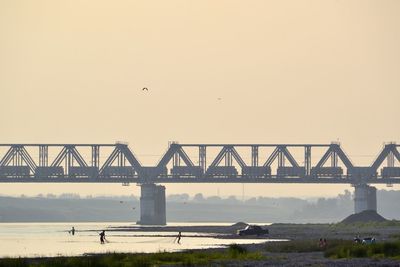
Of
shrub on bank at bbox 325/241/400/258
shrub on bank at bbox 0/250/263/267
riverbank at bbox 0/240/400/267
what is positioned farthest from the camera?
shrub on bank at bbox 325/241/400/258

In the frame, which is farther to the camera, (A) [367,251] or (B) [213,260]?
(A) [367,251]

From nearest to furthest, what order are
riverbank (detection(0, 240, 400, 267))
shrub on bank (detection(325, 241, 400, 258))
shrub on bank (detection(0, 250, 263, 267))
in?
1. riverbank (detection(0, 240, 400, 267))
2. shrub on bank (detection(0, 250, 263, 267))
3. shrub on bank (detection(325, 241, 400, 258))

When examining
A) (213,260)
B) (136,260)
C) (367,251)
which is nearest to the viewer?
(136,260)

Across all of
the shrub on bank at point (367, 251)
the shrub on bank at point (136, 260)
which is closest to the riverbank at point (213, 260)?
the shrub on bank at point (136, 260)

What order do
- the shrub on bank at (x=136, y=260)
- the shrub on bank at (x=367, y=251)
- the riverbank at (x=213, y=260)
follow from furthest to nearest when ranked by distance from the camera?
the shrub on bank at (x=367, y=251)
the shrub on bank at (x=136, y=260)
the riverbank at (x=213, y=260)

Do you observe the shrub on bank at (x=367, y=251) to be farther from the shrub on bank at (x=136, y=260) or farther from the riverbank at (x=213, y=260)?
the shrub on bank at (x=136, y=260)

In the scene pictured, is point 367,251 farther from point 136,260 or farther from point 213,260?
point 136,260

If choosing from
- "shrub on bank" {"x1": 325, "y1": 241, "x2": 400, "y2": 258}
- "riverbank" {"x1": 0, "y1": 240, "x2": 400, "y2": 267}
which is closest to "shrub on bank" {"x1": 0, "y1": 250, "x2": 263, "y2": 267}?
"riverbank" {"x1": 0, "y1": 240, "x2": 400, "y2": 267}

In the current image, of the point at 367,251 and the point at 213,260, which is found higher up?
the point at 367,251

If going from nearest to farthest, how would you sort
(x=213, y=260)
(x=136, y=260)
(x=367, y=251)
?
(x=136, y=260) → (x=213, y=260) → (x=367, y=251)

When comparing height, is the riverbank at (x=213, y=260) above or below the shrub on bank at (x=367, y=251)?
below

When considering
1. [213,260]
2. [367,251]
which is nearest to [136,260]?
[213,260]

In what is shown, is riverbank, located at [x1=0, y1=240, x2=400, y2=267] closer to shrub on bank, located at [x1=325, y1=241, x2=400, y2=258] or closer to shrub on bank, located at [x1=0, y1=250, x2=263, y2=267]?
shrub on bank, located at [x1=0, y1=250, x2=263, y2=267]

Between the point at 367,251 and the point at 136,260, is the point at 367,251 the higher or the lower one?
the higher one
